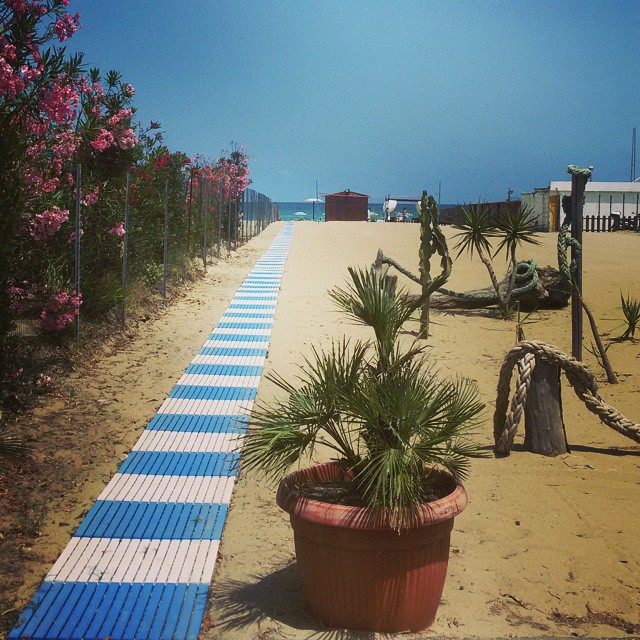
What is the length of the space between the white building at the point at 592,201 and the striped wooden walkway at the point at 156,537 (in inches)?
1248

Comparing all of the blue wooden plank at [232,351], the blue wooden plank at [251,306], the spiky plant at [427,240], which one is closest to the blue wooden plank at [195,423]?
A: the blue wooden plank at [232,351]

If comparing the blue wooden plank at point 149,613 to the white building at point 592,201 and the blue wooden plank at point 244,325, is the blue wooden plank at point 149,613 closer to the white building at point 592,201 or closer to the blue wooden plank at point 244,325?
the blue wooden plank at point 244,325

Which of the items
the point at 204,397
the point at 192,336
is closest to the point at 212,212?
the point at 192,336

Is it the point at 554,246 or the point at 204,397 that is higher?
the point at 554,246

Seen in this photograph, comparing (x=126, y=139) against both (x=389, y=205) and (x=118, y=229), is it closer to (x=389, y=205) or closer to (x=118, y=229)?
(x=118, y=229)

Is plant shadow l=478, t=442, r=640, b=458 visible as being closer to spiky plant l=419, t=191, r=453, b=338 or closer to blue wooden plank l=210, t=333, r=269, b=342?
spiky plant l=419, t=191, r=453, b=338

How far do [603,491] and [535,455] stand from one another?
0.73 meters

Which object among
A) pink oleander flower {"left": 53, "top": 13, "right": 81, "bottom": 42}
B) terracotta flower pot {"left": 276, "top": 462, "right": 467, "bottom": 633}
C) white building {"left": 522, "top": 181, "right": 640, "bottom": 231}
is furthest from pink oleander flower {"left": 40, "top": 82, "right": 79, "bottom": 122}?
white building {"left": 522, "top": 181, "right": 640, "bottom": 231}

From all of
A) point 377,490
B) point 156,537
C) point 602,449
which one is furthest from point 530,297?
point 377,490

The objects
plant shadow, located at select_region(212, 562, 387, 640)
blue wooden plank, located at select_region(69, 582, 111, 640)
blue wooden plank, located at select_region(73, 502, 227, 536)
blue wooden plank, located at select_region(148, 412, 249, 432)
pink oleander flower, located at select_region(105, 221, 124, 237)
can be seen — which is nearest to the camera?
plant shadow, located at select_region(212, 562, 387, 640)

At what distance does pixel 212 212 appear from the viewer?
2002 centimetres

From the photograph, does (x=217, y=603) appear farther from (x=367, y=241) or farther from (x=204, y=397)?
(x=367, y=241)

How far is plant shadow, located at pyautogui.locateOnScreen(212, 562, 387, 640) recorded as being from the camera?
3.32m

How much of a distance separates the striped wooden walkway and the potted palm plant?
0.43 m
